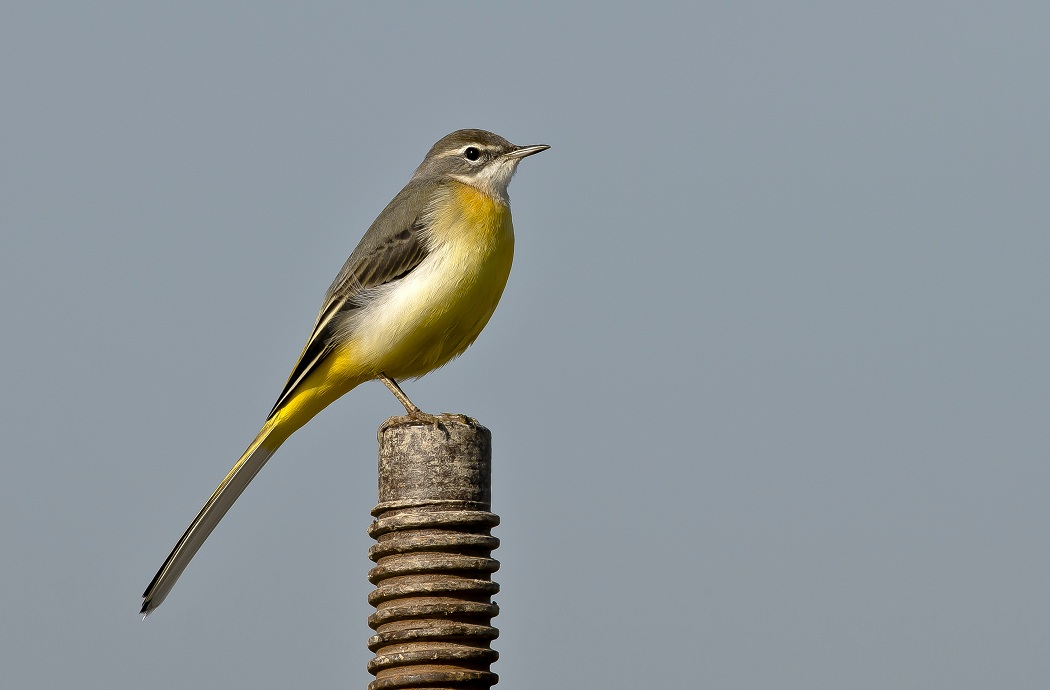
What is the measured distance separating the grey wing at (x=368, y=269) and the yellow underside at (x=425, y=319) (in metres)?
0.08

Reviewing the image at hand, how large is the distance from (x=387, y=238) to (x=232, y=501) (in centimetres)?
266

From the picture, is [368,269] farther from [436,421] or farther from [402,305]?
[436,421]

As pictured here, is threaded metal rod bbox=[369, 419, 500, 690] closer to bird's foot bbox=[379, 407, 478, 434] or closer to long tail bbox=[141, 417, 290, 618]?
bird's foot bbox=[379, 407, 478, 434]

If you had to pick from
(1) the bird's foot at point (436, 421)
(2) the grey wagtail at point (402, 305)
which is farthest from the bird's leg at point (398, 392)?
(1) the bird's foot at point (436, 421)

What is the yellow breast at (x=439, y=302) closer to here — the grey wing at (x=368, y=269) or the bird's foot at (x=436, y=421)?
the grey wing at (x=368, y=269)

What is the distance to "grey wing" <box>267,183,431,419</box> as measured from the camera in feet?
33.1

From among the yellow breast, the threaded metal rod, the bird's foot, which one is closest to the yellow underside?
the yellow breast

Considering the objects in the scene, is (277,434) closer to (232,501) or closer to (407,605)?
(232,501)

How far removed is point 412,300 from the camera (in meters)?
9.84

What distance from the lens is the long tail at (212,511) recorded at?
26.3 ft

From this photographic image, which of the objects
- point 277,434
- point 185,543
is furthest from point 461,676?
point 277,434

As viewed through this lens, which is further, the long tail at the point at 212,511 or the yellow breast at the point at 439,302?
the yellow breast at the point at 439,302

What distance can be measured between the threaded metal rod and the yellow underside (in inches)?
123

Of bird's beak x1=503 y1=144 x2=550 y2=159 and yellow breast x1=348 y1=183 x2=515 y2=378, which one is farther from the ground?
bird's beak x1=503 y1=144 x2=550 y2=159
